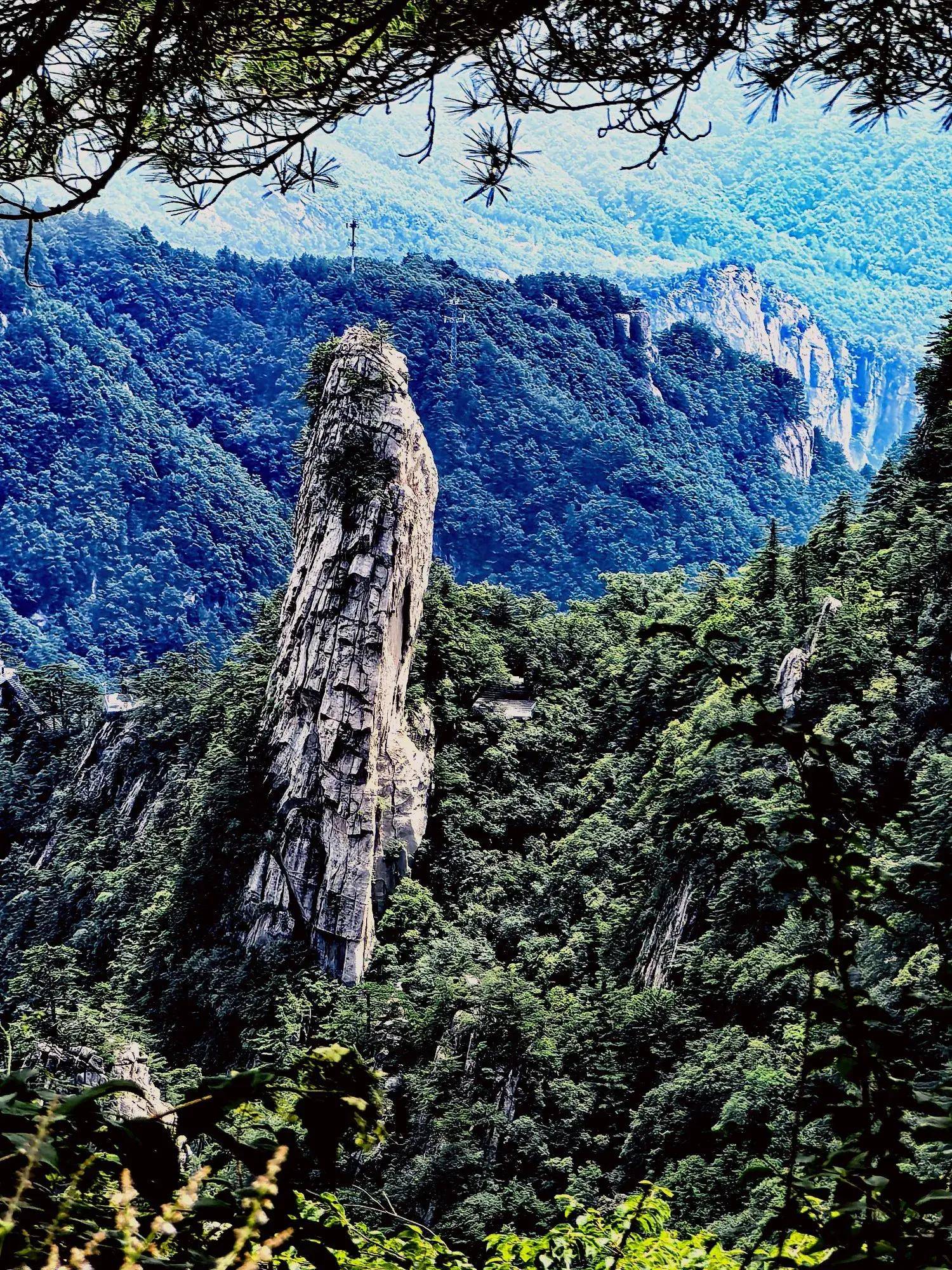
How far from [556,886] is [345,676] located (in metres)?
7.01

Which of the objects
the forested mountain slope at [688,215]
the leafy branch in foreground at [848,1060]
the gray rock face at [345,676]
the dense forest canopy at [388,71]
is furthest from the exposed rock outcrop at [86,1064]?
the forested mountain slope at [688,215]

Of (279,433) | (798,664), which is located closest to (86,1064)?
(798,664)

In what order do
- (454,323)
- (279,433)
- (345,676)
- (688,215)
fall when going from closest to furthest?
(345,676) < (279,433) < (454,323) < (688,215)

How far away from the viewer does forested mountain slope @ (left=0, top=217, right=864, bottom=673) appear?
3162 inches

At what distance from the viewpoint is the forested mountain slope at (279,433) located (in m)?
80.3

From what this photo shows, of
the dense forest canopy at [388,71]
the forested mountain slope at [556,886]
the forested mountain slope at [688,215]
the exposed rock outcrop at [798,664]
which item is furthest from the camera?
the forested mountain slope at [688,215]

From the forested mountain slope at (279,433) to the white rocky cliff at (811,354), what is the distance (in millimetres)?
17177

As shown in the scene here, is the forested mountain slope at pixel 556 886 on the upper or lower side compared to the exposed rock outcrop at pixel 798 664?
lower

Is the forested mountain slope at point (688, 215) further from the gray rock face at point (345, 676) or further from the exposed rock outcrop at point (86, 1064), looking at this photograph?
the exposed rock outcrop at point (86, 1064)

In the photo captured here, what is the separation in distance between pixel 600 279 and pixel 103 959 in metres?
83.7

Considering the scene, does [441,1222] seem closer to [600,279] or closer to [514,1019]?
[514,1019]

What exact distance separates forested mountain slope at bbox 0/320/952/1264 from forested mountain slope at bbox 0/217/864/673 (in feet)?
148

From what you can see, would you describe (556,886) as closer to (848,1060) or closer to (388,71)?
(388,71)

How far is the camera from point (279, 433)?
95.1 metres
